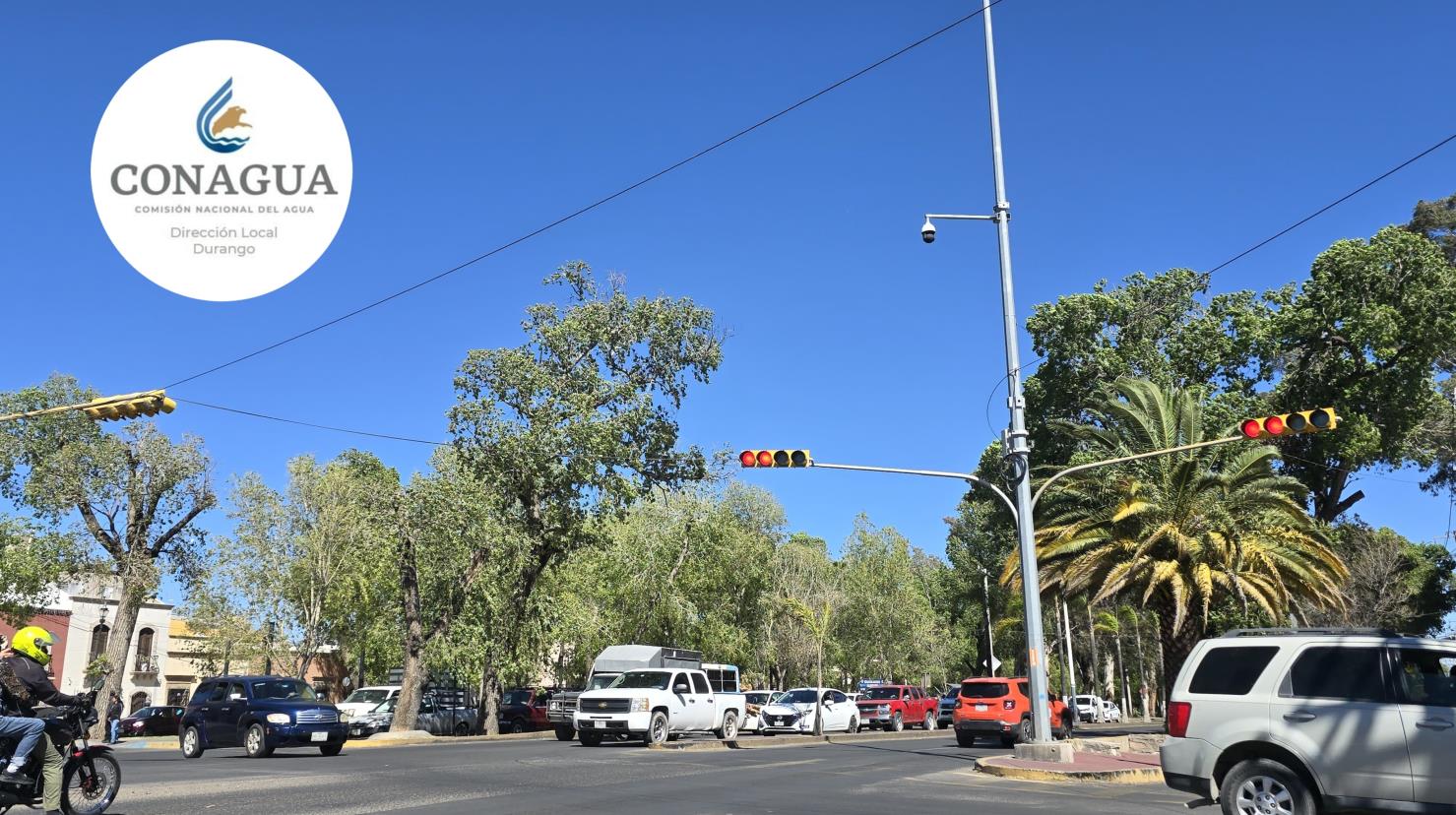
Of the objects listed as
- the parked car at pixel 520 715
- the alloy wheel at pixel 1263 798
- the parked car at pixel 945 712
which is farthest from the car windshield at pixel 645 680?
the parked car at pixel 945 712

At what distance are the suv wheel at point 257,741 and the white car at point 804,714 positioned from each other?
79.6ft

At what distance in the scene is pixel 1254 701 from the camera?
9.86 m

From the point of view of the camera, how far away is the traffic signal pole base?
60.4 ft

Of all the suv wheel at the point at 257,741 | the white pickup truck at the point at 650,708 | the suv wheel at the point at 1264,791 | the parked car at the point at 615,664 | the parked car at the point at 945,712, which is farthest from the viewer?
the parked car at the point at 945,712

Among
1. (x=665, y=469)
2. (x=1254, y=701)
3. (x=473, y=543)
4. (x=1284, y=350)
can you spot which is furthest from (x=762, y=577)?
(x=1254, y=701)

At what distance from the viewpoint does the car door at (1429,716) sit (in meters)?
9.02

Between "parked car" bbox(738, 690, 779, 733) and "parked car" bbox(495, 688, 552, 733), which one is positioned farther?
"parked car" bbox(495, 688, 552, 733)

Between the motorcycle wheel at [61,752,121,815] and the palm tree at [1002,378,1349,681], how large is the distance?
769 inches

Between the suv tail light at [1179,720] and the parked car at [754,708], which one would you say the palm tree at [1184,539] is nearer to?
the suv tail light at [1179,720]

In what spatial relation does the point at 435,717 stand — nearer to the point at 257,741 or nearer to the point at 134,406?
the point at 257,741

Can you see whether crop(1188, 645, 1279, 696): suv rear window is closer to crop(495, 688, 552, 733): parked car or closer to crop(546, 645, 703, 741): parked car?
crop(546, 645, 703, 741): parked car

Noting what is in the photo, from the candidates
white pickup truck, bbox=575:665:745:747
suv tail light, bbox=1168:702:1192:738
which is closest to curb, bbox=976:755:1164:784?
suv tail light, bbox=1168:702:1192:738

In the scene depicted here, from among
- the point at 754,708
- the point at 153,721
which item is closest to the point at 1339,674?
the point at 754,708

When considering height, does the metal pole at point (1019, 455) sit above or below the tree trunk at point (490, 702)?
above
